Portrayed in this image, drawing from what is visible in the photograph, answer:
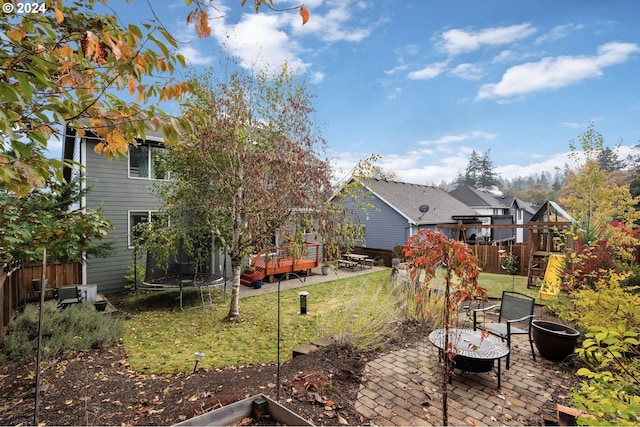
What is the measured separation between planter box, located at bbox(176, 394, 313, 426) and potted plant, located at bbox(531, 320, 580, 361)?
416 cm

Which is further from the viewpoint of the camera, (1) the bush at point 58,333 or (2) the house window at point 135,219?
(2) the house window at point 135,219

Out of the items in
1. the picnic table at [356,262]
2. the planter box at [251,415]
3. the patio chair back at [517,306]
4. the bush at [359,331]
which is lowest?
the picnic table at [356,262]

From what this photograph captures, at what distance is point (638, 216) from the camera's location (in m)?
13.2

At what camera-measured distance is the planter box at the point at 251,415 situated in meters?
2.67

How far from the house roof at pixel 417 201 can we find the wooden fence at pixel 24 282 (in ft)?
41.3

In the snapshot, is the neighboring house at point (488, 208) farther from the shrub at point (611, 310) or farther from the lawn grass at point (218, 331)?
the shrub at point (611, 310)

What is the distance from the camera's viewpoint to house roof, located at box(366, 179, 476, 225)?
17281 mm

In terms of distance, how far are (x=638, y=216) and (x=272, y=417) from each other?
17.8 m

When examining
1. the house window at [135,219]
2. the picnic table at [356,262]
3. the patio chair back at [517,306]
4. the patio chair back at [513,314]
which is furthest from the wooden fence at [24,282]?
the picnic table at [356,262]

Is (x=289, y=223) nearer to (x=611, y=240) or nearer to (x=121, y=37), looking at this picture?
(x=121, y=37)

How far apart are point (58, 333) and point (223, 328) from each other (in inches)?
113

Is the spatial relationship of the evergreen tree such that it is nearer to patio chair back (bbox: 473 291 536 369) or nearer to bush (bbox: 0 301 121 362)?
patio chair back (bbox: 473 291 536 369)

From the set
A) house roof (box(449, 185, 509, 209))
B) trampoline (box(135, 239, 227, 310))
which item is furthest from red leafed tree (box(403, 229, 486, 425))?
house roof (box(449, 185, 509, 209))

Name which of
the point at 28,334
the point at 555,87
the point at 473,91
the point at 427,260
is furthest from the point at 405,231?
the point at 28,334
